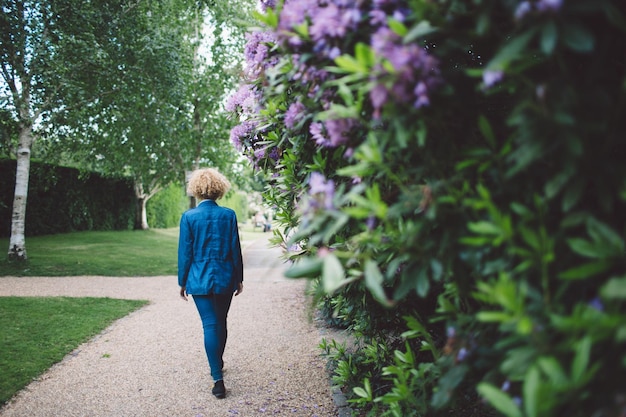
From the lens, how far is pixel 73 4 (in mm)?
9688

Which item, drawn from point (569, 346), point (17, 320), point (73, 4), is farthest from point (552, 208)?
point (73, 4)

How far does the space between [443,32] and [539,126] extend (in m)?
0.47

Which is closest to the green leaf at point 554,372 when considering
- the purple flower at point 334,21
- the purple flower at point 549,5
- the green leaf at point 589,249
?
the green leaf at point 589,249

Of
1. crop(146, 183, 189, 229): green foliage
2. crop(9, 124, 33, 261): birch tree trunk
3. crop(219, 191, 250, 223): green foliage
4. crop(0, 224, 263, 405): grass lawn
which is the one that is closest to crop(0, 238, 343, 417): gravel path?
crop(0, 224, 263, 405): grass lawn

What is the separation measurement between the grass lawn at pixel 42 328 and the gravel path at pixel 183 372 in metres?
0.15

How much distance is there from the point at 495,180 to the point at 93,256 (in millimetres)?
13884

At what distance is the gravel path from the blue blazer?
18.2 inches

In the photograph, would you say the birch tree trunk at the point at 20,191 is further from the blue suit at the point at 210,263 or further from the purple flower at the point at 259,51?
the purple flower at the point at 259,51

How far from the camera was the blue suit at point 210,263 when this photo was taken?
13.1 ft

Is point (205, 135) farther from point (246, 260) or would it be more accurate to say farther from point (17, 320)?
point (17, 320)

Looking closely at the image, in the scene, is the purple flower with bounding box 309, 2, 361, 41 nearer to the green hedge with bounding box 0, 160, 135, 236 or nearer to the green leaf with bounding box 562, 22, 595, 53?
the green leaf with bounding box 562, 22, 595, 53

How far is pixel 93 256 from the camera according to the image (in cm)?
1333

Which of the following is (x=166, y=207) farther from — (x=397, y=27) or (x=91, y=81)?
(x=397, y=27)

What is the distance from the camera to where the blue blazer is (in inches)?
157
